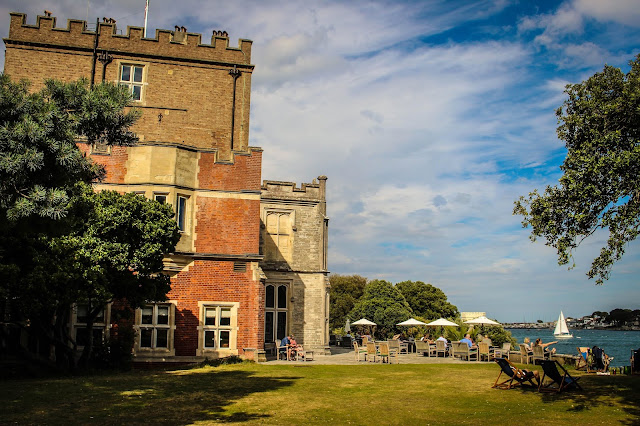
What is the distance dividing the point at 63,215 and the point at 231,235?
13652 millimetres

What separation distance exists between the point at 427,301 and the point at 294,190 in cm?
4251

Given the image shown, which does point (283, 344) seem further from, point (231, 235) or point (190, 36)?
point (190, 36)

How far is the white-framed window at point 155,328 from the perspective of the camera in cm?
2148

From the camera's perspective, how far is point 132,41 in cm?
2692

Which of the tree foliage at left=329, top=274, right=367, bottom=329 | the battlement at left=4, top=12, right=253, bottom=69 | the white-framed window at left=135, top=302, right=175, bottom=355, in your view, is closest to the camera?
the white-framed window at left=135, top=302, right=175, bottom=355

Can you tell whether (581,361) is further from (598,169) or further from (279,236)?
(279,236)

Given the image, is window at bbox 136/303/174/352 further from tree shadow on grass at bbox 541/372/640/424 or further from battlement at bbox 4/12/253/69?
tree shadow on grass at bbox 541/372/640/424

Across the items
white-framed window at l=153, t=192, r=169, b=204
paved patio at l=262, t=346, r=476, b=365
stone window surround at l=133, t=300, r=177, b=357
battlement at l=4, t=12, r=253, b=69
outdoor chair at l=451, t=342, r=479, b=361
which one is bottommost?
paved patio at l=262, t=346, r=476, b=365

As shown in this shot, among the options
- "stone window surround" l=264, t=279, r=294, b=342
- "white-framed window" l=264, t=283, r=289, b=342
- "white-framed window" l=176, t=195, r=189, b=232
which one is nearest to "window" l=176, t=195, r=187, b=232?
"white-framed window" l=176, t=195, r=189, b=232

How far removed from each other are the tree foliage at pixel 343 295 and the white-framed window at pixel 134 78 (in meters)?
52.7

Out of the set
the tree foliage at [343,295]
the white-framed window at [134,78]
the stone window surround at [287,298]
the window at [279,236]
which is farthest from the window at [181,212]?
the tree foliage at [343,295]

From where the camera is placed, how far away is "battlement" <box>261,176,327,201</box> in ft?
103

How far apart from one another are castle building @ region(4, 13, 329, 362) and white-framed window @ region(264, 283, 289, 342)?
0.06 m

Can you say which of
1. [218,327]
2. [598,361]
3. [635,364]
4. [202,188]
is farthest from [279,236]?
[635,364]
